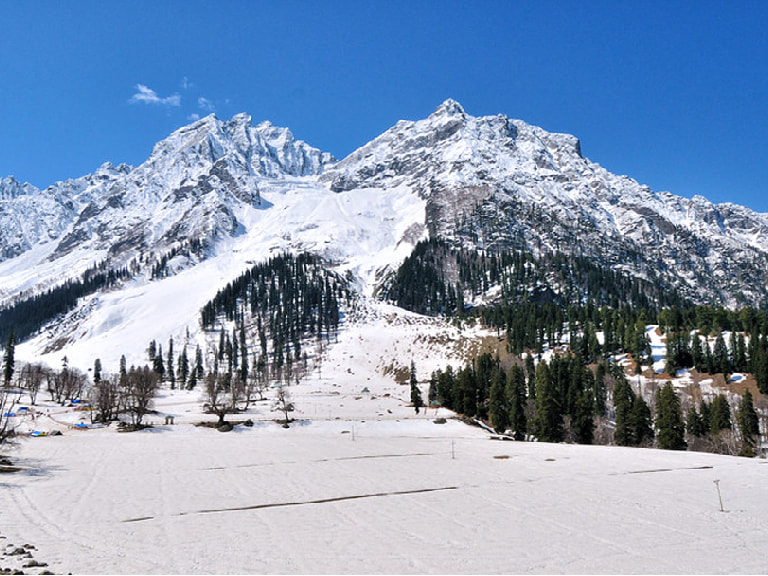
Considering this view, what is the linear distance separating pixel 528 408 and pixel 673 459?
4776 cm

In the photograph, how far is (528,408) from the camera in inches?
3371

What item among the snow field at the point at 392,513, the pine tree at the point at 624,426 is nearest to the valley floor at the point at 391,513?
the snow field at the point at 392,513

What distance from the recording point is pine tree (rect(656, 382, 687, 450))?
200 feet

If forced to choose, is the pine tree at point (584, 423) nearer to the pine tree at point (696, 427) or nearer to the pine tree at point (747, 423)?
the pine tree at point (696, 427)

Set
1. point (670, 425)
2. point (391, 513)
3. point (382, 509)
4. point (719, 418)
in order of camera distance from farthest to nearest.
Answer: point (719, 418), point (670, 425), point (382, 509), point (391, 513)

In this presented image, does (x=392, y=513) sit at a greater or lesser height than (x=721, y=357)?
lesser

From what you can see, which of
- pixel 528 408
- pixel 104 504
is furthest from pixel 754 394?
pixel 104 504

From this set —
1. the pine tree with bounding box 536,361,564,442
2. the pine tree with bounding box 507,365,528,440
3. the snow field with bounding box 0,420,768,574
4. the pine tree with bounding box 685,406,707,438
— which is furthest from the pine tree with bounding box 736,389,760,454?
the snow field with bounding box 0,420,768,574

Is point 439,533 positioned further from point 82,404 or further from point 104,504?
point 82,404

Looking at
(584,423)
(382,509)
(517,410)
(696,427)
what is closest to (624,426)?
(584,423)

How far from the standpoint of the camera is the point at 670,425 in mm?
62250

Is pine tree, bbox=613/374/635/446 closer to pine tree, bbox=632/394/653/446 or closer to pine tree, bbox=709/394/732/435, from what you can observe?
pine tree, bbox=632/394/653/446

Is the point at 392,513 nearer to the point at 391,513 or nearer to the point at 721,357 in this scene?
the point at 391,513

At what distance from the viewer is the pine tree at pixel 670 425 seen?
60906 millimetres
